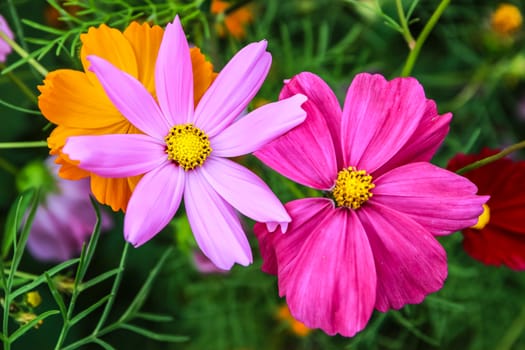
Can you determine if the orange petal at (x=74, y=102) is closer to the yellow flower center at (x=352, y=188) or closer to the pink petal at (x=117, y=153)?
the pink petal at (x=117, y=153)

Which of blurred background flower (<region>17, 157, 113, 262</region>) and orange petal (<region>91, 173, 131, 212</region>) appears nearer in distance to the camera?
orange petal (<region>91, 173, 131, 212</region>)

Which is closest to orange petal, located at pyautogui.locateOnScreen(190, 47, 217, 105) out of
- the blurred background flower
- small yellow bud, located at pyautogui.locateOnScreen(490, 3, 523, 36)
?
the blurred background flower

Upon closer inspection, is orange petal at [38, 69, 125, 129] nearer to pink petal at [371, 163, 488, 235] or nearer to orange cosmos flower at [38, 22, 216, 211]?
orange cosmos flower at [38, 22, 216, 211]

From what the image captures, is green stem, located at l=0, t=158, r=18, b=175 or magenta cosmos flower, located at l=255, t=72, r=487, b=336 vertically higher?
magenta cosmos flower, located at l=255, t=72, r=487, b=336

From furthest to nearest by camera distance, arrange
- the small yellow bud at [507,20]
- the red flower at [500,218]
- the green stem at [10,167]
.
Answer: the small yellow bud at [507,20]
the green stem at [10,167]
the red flower at [500,218]

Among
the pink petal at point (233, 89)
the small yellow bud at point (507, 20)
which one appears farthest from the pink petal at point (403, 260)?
the small yellow bud at point (507, 20)

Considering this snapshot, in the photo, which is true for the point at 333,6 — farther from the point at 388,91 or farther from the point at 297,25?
the point at 388,91
